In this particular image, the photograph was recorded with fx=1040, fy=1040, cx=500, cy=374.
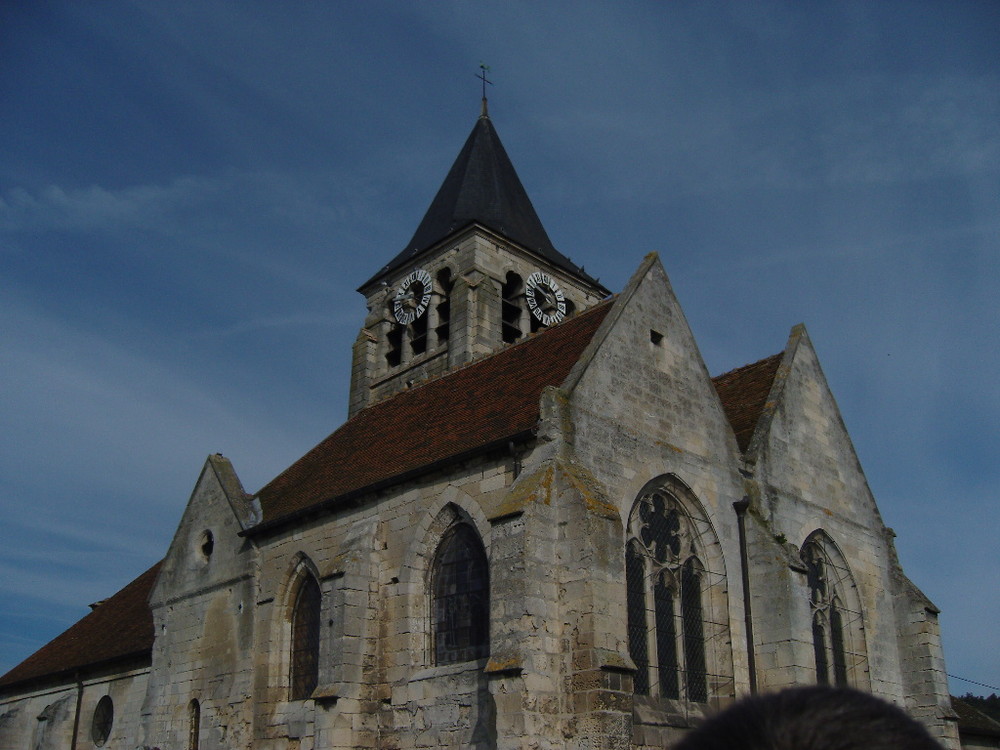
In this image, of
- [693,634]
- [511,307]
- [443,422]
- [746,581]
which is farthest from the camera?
[511,307]

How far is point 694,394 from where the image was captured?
15.9 metres

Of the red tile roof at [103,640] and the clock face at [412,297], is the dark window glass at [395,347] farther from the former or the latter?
the red tile roof at [103,640]

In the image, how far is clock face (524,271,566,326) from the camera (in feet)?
95.9

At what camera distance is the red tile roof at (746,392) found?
56.1 ft

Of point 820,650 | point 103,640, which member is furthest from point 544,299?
point 820,650

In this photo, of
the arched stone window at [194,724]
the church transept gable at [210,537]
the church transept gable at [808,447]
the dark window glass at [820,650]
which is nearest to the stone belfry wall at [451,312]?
the church transept gable at [210,537]

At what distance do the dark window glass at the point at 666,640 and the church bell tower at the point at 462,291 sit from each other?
40.9 ft

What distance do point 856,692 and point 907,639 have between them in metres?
17.7

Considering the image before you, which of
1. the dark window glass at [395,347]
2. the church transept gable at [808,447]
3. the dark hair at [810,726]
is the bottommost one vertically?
the dark hair at [810,726]

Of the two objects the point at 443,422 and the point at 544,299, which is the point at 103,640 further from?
the point at 544,299

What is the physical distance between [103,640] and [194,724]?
656 centimetres

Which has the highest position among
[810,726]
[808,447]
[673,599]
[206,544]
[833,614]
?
[808,447]

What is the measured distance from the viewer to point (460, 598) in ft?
46.5

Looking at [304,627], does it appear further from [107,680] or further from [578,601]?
[107,680]
